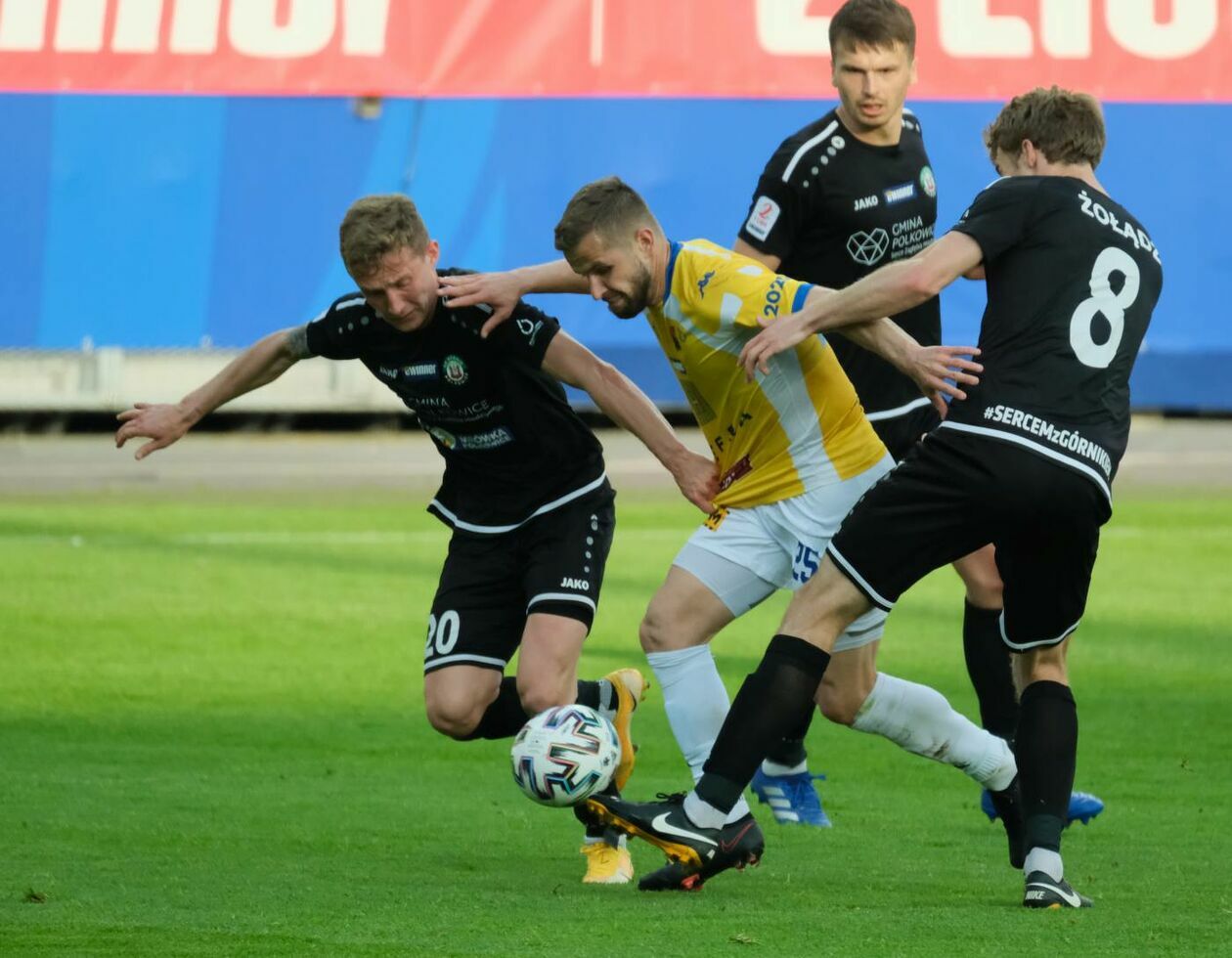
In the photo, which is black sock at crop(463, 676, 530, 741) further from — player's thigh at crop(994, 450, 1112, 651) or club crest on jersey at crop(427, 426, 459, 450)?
player's thigh at crop(994, 450, 1112, 651)

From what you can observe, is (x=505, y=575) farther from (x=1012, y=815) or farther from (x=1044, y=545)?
(x=1044, y=545)

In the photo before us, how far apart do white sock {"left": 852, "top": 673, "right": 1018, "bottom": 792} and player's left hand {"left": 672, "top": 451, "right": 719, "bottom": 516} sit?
2.40 feet

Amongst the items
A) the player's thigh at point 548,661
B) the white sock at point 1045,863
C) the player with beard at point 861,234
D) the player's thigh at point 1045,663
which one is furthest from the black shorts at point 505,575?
the white sock at point 1045,863

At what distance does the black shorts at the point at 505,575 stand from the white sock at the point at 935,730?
938 millimetres

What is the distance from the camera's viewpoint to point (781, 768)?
6.82 meters

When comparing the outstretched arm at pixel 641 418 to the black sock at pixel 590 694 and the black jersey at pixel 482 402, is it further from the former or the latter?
the black sock at pixel 590 694

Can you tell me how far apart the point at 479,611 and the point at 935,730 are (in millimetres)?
1478

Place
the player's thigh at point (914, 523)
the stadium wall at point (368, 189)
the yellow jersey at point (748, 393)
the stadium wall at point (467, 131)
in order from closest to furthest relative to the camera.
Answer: the player's thigh at point (914, 523) → the yellow jersey at point (748, 393) → the stadium wall at point (467, 131) → the stadium wall at point (368, 189)

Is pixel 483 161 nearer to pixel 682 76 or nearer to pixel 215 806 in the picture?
pixel 682 76

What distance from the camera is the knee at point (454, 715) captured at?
21.0ft

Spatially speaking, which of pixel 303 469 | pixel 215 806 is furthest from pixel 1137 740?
A: pixel 303 469

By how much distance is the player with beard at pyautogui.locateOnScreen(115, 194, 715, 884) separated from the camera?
6.03 metres

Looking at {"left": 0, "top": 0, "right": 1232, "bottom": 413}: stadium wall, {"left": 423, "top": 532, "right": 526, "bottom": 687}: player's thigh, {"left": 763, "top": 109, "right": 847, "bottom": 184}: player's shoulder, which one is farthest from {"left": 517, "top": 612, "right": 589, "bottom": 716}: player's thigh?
{"left": 0, "top": 0, "right": 1232, "bottom": 413}: stadium wall

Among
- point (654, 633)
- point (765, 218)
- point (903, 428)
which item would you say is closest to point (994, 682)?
point (903, 428)
